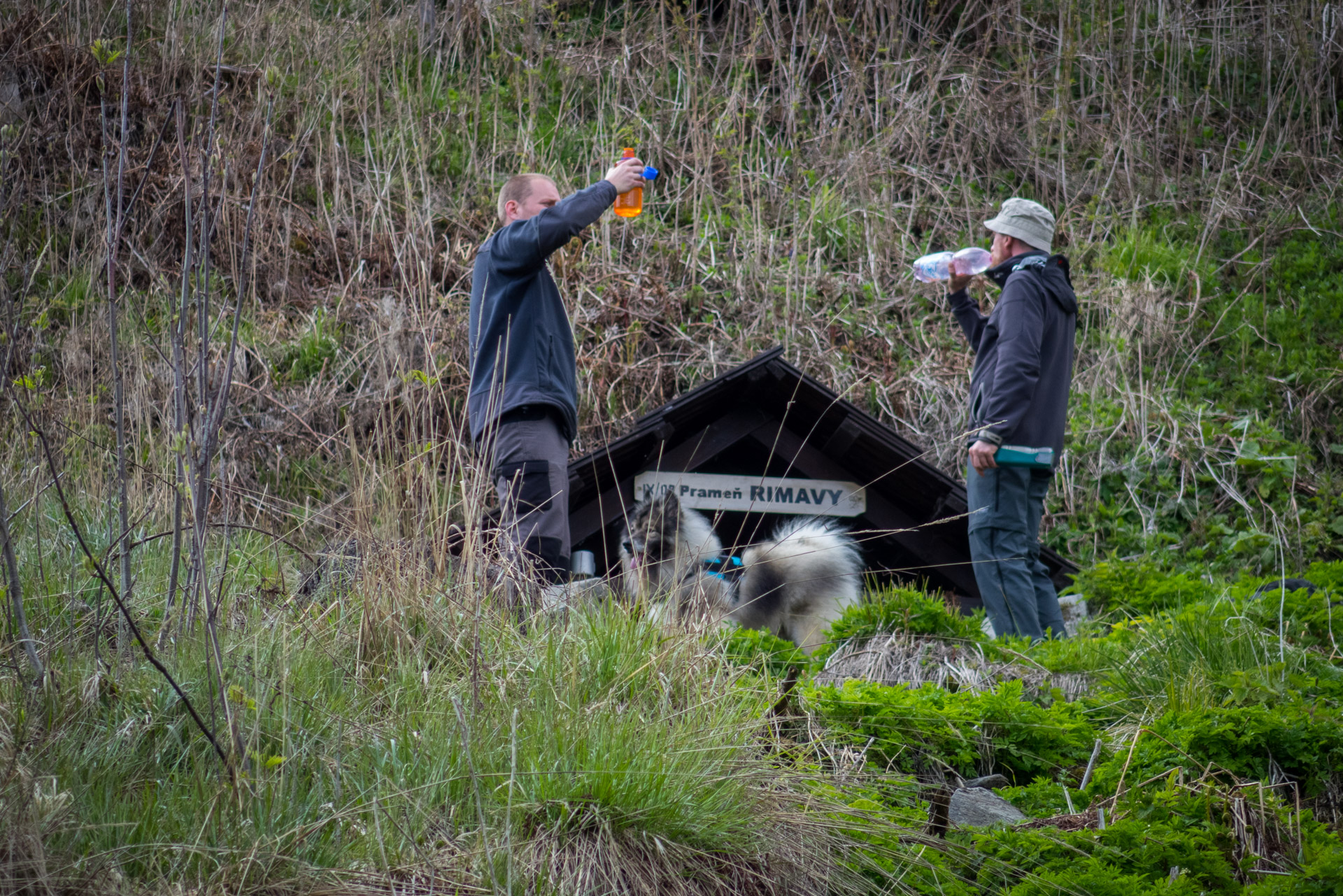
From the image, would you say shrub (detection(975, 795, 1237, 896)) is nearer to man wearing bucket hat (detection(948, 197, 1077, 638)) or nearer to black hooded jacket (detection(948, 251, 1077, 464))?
man wearing bucket hat (detection(948, 197, 1077, 638))

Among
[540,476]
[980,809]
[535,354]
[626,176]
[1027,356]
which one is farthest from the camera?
[1027,356]

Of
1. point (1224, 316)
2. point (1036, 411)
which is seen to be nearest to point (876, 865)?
point (1036, 411)

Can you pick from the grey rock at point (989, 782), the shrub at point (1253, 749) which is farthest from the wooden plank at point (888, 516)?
the shrub at point (1253, 749)

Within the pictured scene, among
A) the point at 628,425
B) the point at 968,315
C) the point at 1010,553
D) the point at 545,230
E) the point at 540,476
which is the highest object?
the point at 545,230

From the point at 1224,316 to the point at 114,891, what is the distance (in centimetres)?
893

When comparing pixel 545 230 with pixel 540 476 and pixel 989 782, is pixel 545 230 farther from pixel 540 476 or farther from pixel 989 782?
pixel 989 782

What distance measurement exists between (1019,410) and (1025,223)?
1062 mm

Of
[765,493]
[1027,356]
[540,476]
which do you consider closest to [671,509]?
[540,476]

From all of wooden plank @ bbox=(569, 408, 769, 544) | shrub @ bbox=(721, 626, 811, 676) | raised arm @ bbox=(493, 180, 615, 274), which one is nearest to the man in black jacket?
raised arm @ bbox=(493, 180, 615, 274)

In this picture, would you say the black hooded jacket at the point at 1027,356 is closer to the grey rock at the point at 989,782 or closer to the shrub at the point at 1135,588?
the shrub at the point at 1135,588

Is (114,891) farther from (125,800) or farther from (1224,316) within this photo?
(1224,316)

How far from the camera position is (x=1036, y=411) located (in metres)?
5.23

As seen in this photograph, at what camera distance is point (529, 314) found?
4887mm

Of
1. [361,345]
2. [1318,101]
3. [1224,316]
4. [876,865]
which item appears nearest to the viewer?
[876,865]
